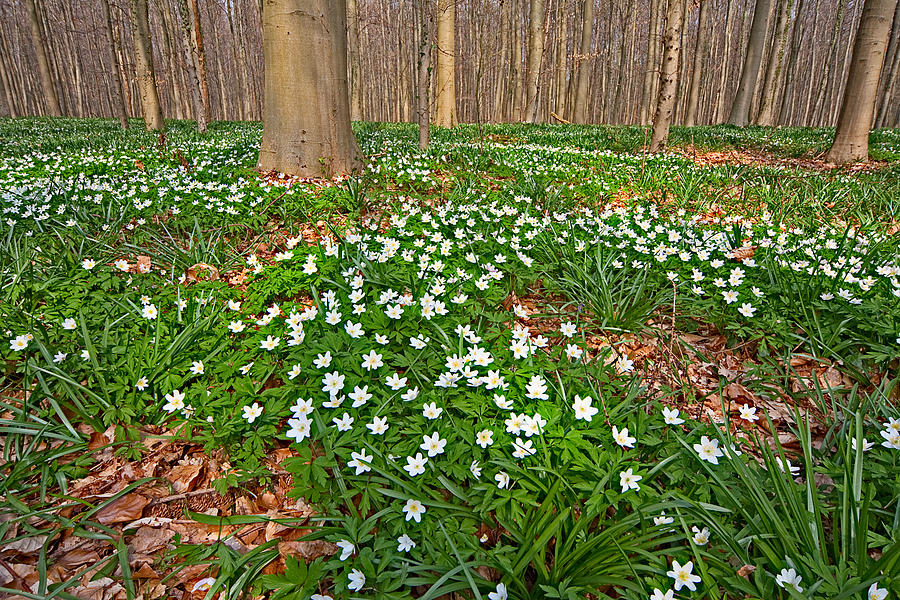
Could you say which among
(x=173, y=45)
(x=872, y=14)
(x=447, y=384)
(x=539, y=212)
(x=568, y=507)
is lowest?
(x=568, y=507)

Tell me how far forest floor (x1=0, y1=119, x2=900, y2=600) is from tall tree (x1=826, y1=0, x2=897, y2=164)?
4619 mm

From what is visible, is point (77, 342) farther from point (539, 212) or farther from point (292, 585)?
point (539, 212)

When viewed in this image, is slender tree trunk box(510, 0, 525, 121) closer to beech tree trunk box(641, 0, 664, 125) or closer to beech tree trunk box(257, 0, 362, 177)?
beech tree trunk box(641, 0, 664, 125)

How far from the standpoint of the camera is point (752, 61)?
14773mm

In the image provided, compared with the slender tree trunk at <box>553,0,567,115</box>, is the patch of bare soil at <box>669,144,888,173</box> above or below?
below

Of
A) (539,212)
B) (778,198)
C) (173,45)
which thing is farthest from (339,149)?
(173,45)

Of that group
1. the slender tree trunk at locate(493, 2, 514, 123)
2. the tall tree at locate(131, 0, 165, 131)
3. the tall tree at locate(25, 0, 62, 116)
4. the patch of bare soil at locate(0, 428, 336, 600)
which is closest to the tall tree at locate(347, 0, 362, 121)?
the tall tree at locate(131, 0, 165, 131)

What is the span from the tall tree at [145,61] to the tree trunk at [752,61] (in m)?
17.1

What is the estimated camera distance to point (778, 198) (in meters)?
5.00

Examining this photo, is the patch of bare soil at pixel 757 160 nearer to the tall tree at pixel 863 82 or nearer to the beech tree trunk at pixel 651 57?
the tall tree at pixel 863 82

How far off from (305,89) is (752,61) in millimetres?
16585

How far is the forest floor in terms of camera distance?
136 centimetres

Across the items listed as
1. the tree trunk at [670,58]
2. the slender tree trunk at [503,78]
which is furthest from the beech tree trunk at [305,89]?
the slender tree trunk at [503,78]

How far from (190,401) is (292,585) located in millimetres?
1017
